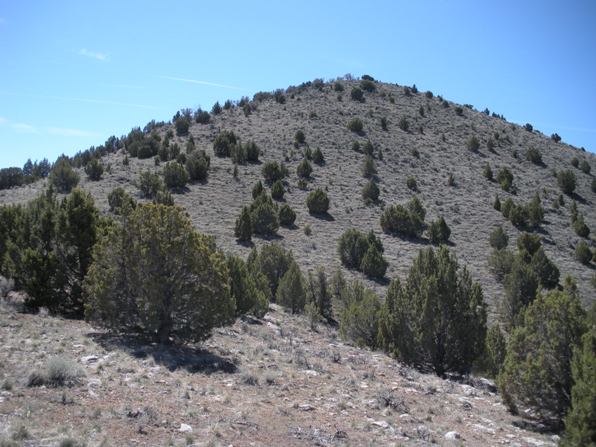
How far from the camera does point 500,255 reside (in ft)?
110

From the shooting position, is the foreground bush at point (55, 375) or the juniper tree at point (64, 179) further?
the juniper tree at point (64, 179)

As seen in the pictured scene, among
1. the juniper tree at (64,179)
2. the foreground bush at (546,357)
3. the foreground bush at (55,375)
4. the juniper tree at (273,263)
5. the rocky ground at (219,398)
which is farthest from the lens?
the juniper tree at (64,179)

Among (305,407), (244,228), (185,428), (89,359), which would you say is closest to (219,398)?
(305,407)

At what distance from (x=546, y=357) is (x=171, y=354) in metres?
7.37

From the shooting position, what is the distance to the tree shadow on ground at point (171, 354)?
10117mm

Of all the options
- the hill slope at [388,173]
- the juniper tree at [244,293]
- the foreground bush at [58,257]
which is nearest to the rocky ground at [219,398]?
the foreground bush at [58,257]

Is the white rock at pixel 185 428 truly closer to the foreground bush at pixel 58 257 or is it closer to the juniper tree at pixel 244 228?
the foreground bush at pixel 58 257

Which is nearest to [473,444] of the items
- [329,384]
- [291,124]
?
[329,384]

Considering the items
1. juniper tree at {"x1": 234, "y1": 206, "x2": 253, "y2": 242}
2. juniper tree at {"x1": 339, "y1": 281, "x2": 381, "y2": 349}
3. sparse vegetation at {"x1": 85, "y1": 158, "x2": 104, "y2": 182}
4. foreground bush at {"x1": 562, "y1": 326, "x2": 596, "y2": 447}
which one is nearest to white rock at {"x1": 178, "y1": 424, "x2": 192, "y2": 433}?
foreground bush at {"x1": 562, "y1": 326, "x2": 596, "y2": 447}

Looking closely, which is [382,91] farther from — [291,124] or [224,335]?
[224,335]

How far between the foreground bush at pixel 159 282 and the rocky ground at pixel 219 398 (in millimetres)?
546

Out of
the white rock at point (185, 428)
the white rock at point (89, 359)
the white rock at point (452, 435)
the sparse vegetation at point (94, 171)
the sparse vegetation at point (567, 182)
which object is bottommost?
the white rock at point (89, 359)

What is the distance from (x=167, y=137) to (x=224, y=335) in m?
44.7

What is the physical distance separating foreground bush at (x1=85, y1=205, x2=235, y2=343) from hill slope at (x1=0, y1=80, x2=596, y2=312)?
63.9 ft
